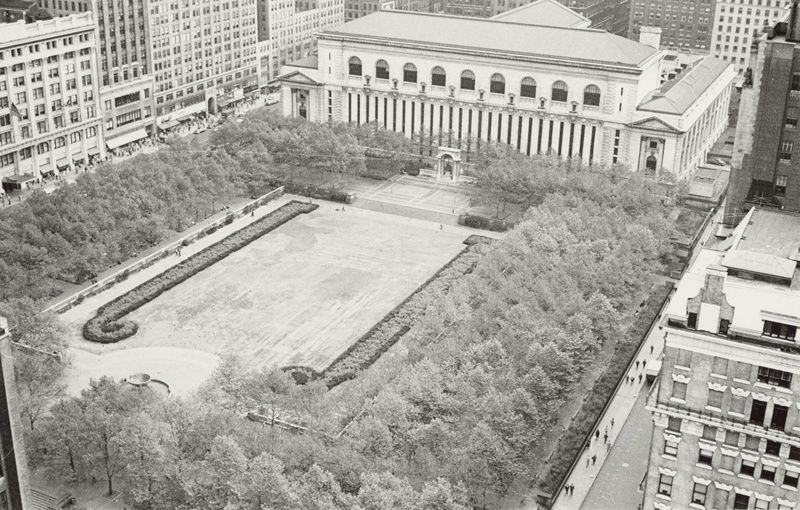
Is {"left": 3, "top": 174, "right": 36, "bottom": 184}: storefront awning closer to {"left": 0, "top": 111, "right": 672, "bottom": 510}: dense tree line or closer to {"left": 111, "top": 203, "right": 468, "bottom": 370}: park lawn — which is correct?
{"left": 0, "top": 111, "right": 672, "bottom": 510}: dense tree line

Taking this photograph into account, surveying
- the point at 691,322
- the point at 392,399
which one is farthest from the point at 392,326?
the point at 691,322

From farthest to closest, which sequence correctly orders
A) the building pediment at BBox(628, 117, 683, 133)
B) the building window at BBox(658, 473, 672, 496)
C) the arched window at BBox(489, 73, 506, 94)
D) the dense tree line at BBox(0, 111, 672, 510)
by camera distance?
the arched window at BBox(489, 73, 506, 94), the building pediment at BBox(628, 117, 683, 133), the dense tree line at BBox(0, 111, 672, 510), the building window at BBox(658, 473, 672, 496)

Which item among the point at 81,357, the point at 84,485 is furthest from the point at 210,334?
the point at 84,485

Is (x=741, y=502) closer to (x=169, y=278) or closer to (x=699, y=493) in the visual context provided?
(x=699, y=493)

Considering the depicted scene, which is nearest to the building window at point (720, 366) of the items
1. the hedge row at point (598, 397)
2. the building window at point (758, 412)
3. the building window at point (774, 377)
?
the building window at point (774, 377)

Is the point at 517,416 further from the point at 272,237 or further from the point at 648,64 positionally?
the point at 648,64

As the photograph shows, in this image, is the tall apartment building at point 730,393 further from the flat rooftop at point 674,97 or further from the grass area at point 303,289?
the flat rooftop at point 674,97

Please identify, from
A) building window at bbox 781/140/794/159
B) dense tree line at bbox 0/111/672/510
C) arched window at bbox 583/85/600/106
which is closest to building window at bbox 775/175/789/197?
building window at bbox 781/140/794/159
